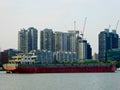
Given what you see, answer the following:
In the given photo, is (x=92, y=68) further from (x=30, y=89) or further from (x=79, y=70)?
(x=30, y=89)

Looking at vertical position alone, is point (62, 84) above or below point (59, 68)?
below

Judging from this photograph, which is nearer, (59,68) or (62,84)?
(62,84)

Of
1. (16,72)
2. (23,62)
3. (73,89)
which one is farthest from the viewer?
(23,62)

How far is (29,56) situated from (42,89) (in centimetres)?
10832

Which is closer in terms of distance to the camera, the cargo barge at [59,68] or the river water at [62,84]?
the river water at [62,84]

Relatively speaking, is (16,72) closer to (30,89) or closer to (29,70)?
(29,70)

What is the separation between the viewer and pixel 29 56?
173875mm

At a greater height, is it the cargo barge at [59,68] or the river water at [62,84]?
the cargo barge at [59,68]

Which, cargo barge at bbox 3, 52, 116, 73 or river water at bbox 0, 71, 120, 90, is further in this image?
cargo barge at bbox 3, 52, 116, 73

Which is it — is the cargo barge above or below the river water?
above

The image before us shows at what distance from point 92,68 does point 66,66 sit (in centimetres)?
980

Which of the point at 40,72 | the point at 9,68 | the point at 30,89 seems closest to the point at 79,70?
the point at 40,72

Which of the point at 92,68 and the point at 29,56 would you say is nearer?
the point at 92,68

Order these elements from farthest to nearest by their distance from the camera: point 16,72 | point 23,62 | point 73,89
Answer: point 23,62 → point 16,72 → point 73,89
